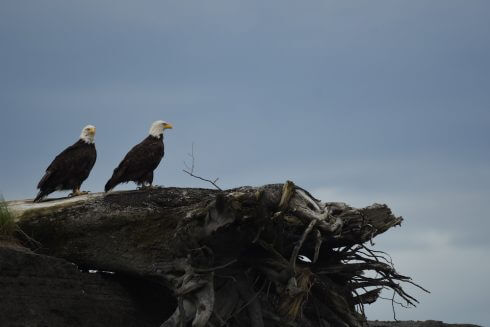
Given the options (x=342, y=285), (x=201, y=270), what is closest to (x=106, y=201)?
(x=201, y=270)

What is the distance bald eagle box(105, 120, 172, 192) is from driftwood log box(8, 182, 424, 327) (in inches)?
33.5

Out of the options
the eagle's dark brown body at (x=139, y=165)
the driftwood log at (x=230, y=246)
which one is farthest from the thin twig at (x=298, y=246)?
the eagle's dark brown body at (x=139, y=165)

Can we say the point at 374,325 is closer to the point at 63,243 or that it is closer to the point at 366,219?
the point at 366,219

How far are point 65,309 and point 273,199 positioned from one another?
3.92 meters

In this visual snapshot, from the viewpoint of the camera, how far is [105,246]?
1268 centimetres

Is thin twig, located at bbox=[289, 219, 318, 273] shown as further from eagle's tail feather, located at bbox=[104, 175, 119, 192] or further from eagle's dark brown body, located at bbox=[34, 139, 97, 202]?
eagle's dark brown body, located at bbox=[34, 139, 97, 202]

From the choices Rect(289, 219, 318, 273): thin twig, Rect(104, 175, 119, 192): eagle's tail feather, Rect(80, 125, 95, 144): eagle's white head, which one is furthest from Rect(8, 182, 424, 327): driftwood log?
Rect(80, 125, 95, 144): eagle's white head

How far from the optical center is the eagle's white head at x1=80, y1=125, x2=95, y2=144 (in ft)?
51.5

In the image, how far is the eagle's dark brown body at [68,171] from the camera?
14.8m

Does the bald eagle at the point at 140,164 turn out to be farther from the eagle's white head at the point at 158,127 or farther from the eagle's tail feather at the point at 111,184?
the eagle's white head at the point at 158,127

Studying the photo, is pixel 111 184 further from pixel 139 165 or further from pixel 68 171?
pixel 68 171

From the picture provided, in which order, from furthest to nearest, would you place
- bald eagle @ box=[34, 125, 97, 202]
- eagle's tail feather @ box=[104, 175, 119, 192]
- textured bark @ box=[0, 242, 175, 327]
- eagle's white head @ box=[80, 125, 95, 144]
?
eagle's white head @ box=[80, 125, 95, 144] → bald eagle @ box=[34, 125, 97, 202] → eagle's tail feather @ box=[104, 175, 119, 192] → textured bark @ box=[0, 242, 175, 327]

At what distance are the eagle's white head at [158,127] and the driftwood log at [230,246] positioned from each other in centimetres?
252

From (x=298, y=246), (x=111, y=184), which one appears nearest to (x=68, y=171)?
(x=111, y=184)
